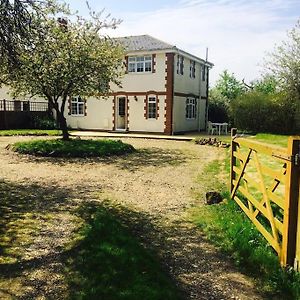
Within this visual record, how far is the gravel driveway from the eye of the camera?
3.89 metres

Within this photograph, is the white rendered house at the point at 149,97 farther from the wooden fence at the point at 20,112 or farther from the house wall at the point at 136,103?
the wooden fence at the point at 20,112

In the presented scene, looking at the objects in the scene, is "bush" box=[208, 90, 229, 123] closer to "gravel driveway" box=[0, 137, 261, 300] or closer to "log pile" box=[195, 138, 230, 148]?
"log pile" box=[195, 138, 230, 148]

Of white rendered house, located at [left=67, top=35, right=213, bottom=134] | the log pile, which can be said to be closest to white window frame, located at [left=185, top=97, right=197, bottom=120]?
white rendered house, located at [left=67, top=35, right=213, bottom=134]

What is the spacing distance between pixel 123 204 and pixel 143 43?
20.7m

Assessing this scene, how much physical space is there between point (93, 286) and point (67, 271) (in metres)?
0.53

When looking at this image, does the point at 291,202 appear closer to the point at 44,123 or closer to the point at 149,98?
the point at 149,98

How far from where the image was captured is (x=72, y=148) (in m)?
14.3

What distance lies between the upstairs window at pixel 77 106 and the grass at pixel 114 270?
76.5 ft

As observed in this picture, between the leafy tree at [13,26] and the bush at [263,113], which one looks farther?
the bush at [263,113]

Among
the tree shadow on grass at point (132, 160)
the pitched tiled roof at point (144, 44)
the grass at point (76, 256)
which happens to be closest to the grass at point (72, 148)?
the tree shadow on grass at point (132, 160)

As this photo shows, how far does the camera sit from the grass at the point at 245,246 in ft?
12.6

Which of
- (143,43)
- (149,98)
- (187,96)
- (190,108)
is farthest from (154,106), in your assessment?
(143,43)

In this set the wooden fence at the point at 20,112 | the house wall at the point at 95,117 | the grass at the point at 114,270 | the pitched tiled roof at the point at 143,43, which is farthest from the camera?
the house wall at the point at 95,117

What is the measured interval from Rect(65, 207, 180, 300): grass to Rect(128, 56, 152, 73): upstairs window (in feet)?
68.4
